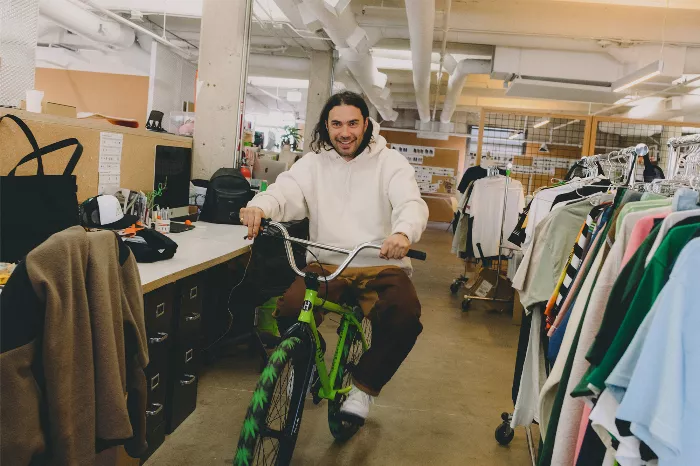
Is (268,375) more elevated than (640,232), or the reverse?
(640,232)

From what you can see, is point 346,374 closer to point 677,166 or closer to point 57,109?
point 677,166

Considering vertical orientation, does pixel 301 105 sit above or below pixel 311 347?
above

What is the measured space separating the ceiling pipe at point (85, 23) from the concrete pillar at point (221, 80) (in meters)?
3.66

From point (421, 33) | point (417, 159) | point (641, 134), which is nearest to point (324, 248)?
point (421, 33)

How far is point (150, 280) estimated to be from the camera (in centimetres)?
187

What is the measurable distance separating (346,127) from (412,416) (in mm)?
1540

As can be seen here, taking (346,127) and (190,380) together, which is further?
(190,380)

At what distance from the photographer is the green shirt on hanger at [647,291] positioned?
112 centimetres

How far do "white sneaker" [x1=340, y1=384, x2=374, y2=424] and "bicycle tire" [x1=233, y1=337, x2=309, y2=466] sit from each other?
38cm

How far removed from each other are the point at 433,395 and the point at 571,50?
656 cm

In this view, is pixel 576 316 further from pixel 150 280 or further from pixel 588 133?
pixel 588 133

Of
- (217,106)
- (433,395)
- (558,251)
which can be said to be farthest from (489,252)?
(558,251)

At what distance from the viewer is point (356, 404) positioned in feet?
7.59

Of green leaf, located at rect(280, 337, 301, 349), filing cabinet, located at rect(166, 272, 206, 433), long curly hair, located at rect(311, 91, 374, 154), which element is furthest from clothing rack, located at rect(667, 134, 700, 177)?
filing cabinet, located at rect(166, 272, 206, 433)
